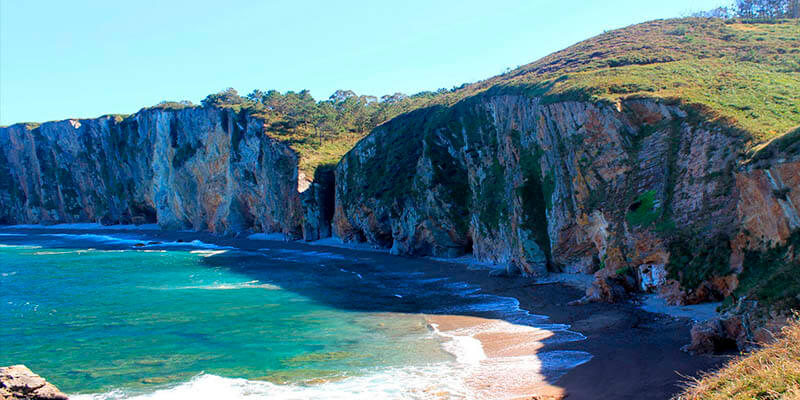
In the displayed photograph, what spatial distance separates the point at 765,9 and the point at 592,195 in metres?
55.4

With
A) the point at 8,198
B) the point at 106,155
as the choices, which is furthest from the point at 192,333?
the point at 8,198

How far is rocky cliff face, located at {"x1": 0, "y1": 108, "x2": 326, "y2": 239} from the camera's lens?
7062 cm

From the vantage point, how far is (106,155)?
102 meters

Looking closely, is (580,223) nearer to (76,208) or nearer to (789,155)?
(789,155)

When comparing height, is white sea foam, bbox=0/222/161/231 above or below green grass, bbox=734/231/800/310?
above

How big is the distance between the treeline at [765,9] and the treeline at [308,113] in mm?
41028

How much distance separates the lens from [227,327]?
2291 centimetres

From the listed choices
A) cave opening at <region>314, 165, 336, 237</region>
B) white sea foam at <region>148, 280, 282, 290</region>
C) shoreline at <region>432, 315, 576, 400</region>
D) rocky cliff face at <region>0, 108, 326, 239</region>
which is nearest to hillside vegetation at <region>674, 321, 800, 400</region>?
shoreline at <region>432, 315, 576, 400</region>

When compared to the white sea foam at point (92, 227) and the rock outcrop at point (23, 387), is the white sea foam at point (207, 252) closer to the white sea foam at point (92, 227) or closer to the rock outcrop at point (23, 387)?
the white sea foam at point (92, 227)

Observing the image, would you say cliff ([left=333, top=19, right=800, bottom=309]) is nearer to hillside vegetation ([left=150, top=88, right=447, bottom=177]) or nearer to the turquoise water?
the turquoise water

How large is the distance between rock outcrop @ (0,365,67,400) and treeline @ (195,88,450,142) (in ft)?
198

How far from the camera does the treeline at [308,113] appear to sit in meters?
77.5

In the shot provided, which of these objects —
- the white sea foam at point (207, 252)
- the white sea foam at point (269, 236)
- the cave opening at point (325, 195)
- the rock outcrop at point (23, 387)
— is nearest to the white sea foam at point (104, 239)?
the white sea foam at point (269, 236)

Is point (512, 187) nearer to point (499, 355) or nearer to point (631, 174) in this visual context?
point (631, 174)
